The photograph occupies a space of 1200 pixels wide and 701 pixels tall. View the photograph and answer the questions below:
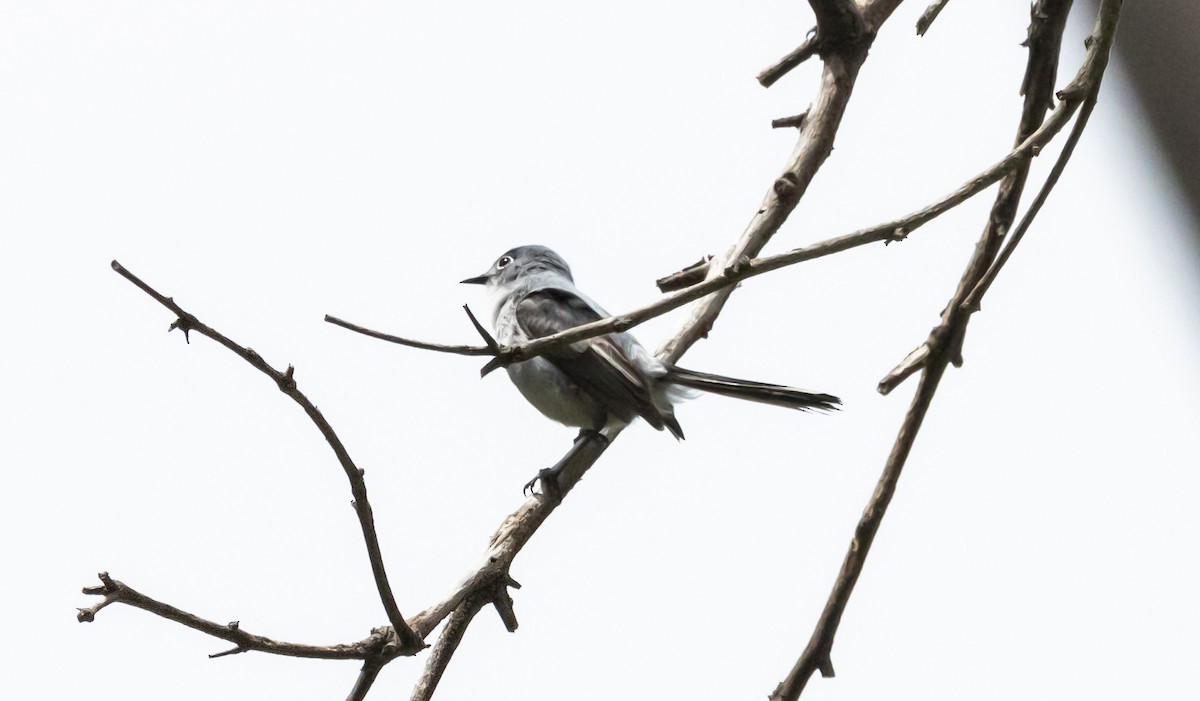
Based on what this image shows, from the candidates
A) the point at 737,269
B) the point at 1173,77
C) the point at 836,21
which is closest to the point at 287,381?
the point at 737,269

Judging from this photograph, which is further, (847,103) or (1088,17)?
(847,103)

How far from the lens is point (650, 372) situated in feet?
14.2

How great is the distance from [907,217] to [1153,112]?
1167mm

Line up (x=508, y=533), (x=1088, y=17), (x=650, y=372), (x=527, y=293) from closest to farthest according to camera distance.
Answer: (x=1088, y=17) → (x=508, y=533) → (x=650, y=372) → (x=527, y=293)

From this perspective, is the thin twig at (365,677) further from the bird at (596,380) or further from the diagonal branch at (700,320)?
the bird at (596,380)

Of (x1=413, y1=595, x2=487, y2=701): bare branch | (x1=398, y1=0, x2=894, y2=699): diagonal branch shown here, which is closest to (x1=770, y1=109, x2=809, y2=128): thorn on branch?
(x1=398, y1=0, x2=894, y2=699): diagonal branch

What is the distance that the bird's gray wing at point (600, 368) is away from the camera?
4316mm

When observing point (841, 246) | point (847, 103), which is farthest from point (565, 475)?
point (841, 246)

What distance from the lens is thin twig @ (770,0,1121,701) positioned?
7.63 feet

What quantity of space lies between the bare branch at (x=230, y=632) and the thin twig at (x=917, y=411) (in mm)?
962

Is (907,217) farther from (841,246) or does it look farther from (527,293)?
(527,293)

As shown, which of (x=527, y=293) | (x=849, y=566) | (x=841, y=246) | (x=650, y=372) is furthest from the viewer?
(x=527, y=293)

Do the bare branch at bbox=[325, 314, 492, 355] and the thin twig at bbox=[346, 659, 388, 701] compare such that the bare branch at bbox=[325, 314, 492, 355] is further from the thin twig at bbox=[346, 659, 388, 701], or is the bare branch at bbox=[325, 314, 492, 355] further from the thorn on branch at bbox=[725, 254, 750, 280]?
the thin twig at bbox=[346, 659, 388, 701]

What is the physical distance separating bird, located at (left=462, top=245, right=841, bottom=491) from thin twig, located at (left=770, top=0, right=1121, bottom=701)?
893 millimetres
